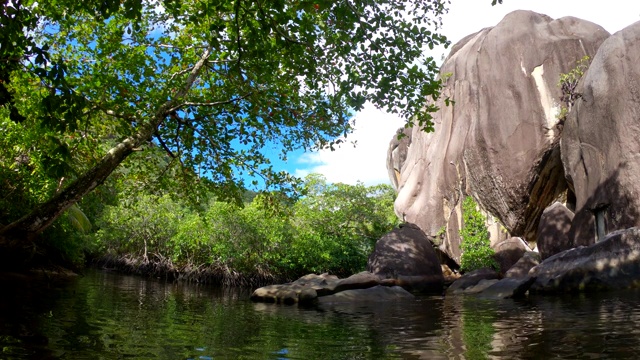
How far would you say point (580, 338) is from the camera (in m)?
5.50

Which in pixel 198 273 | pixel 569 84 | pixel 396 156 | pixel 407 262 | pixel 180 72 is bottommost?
pixel 198 273

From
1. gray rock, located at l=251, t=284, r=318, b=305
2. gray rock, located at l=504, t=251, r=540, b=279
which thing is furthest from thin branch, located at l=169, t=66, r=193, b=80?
gray rock, located at l=504, t=251, r=540, b=279

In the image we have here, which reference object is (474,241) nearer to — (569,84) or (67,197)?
(569,84)

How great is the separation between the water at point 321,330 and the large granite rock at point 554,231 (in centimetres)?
764

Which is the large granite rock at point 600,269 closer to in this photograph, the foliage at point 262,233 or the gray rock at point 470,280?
the gray rock at point 470,280

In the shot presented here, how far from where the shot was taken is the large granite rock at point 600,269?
449 inches

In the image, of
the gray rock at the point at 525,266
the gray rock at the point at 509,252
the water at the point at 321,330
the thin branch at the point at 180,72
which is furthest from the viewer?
the gray rock at the point at 509,252

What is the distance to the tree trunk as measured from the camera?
755cm

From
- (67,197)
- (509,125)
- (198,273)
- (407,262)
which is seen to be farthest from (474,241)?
(67,197)

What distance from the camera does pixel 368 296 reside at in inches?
504

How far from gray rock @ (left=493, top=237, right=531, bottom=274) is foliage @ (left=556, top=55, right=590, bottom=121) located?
5.78m

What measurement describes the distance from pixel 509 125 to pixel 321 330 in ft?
57.6

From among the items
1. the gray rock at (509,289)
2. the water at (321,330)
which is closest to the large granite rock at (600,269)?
the gray rock at (509,289)

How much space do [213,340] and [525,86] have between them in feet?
67.1
